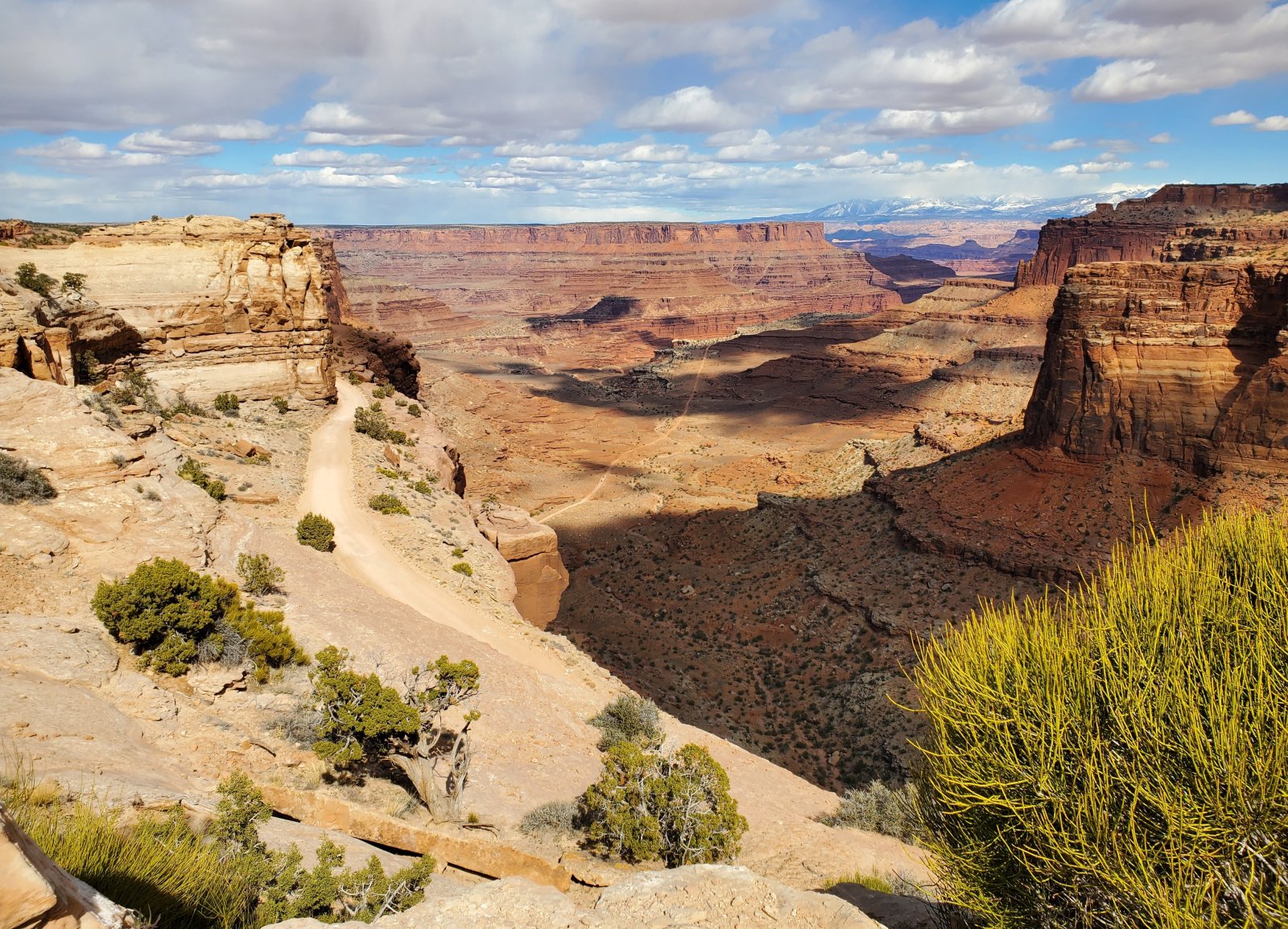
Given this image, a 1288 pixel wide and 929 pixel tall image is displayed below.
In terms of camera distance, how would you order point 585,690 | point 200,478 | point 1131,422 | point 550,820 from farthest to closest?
point 1131,422
point 200,478
point 585,690
point 550,820

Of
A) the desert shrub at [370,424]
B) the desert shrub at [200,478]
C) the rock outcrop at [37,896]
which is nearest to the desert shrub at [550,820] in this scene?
the rock outcrop at [37,896]

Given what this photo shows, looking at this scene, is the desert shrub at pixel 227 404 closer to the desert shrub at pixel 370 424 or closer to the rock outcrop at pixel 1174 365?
the desert shrub at pixel 370 424

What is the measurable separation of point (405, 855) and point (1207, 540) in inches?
454

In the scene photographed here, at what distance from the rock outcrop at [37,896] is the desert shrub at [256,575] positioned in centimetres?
1350

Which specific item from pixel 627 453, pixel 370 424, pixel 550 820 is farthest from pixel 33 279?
pixel 627 453

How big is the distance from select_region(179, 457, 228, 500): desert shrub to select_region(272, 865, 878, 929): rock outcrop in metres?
15.7

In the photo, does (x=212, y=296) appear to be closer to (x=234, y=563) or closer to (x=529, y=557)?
(x=529, y=557)

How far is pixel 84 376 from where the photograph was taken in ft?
83.4

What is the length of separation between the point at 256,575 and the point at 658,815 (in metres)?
10.2

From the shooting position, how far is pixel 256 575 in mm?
16828

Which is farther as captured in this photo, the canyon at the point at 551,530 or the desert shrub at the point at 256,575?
the desert shrub at the point at 256,575

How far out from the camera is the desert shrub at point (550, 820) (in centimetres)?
1270

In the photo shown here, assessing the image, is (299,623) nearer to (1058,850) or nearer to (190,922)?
(190,922)

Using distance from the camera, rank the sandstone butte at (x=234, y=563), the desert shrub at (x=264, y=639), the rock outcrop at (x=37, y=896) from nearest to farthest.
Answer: the rock outcrop at (x=37, y=896)
the sandstone butte at (x=234, y=563)
the desert shrub at (x=264, y=639)
